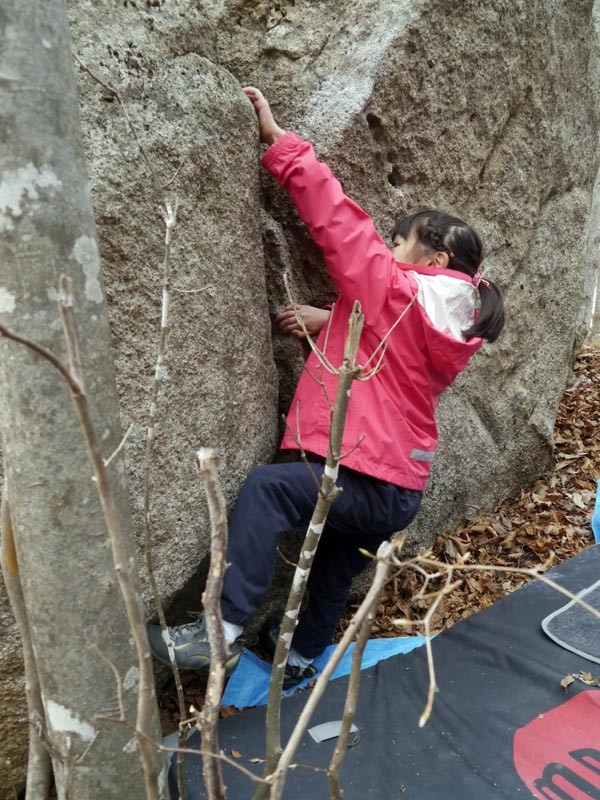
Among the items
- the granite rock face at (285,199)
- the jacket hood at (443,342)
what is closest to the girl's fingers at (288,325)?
the granite rock face at (285,199)

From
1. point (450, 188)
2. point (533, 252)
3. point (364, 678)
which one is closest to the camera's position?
point (364, 678)

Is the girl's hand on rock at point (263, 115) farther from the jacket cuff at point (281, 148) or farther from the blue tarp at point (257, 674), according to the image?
the blue tarp at point (257, 674)

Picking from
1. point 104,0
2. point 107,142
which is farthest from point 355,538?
point 104,0

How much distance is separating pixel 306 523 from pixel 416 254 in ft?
4.56

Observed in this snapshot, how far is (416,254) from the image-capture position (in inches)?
110

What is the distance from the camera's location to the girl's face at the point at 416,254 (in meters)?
2.73

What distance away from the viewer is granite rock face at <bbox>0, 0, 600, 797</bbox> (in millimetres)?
2094

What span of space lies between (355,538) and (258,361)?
0.97 m

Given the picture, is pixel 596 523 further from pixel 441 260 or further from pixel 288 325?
pixel 288 325

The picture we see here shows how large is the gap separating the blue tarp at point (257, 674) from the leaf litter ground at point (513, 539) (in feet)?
0.24

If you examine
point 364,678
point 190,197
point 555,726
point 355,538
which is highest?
point 190,197

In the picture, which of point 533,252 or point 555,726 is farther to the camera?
point 533,252

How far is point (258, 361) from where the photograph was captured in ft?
8.89

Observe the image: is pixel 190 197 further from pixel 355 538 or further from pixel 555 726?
pixel 555 726
